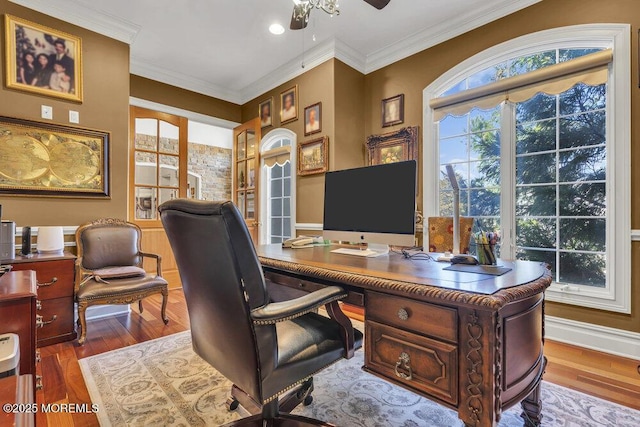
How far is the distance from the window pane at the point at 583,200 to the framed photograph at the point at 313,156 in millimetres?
2371

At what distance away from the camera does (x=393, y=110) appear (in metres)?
3.74

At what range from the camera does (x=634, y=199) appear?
7.54 feet

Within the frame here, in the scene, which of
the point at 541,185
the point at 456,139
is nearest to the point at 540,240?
the point at 541,185

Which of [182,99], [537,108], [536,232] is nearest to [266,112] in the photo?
[182,99]

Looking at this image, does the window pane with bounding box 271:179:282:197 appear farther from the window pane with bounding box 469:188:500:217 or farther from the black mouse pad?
the black mouse pad

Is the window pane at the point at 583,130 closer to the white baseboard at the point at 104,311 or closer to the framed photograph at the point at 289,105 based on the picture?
the framed photograph at the point at 289,105

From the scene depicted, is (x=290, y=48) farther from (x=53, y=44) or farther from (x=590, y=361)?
(x=590, y=361)

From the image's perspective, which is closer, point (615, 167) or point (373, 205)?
point (373, 205)

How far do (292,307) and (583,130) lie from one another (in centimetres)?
298

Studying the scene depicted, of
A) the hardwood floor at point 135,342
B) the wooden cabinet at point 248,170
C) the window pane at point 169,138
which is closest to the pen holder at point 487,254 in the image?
the hardwood floor at point 135,342

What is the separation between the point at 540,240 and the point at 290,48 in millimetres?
3500

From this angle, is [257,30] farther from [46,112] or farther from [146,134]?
[46,112]

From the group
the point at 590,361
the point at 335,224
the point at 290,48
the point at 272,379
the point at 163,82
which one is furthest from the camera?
the point at 163,82

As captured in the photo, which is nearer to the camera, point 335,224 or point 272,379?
point 272,379
